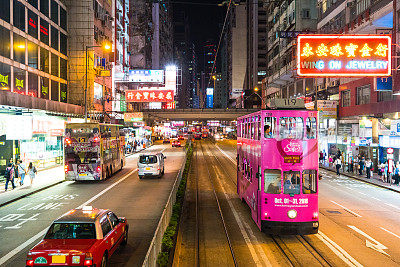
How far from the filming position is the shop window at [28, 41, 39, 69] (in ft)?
100

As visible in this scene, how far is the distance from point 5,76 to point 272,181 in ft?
80.4

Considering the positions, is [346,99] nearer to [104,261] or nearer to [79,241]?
[104,261]

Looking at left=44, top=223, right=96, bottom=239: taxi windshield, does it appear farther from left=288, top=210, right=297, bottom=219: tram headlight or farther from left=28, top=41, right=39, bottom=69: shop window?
left=28, top=41, right=39, bottom=69: shop window

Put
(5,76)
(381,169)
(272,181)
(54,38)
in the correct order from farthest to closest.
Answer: (54,38) < (381,169) < (5,76) < (272,181)

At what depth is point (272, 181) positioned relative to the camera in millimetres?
11562

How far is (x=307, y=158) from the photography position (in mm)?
11375

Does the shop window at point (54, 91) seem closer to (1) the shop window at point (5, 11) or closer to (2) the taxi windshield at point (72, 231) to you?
(1) the shop window at point (5, 11)

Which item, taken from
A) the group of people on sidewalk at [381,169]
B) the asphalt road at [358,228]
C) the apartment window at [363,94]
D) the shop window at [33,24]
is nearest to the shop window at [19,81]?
the shop window at [33,24]

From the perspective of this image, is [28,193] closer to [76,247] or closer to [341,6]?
[76,247]

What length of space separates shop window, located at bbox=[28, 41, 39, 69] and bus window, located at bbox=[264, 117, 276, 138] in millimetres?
26805

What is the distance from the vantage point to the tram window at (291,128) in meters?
11.5

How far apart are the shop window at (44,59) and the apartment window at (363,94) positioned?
105ft

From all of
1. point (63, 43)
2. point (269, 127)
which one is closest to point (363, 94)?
point (269, 127)

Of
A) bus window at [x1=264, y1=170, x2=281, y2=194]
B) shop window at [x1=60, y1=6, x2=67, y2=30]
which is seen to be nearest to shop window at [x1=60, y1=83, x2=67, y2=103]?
shop window at [x1=60, y1=6, x2=67, y2=30]
